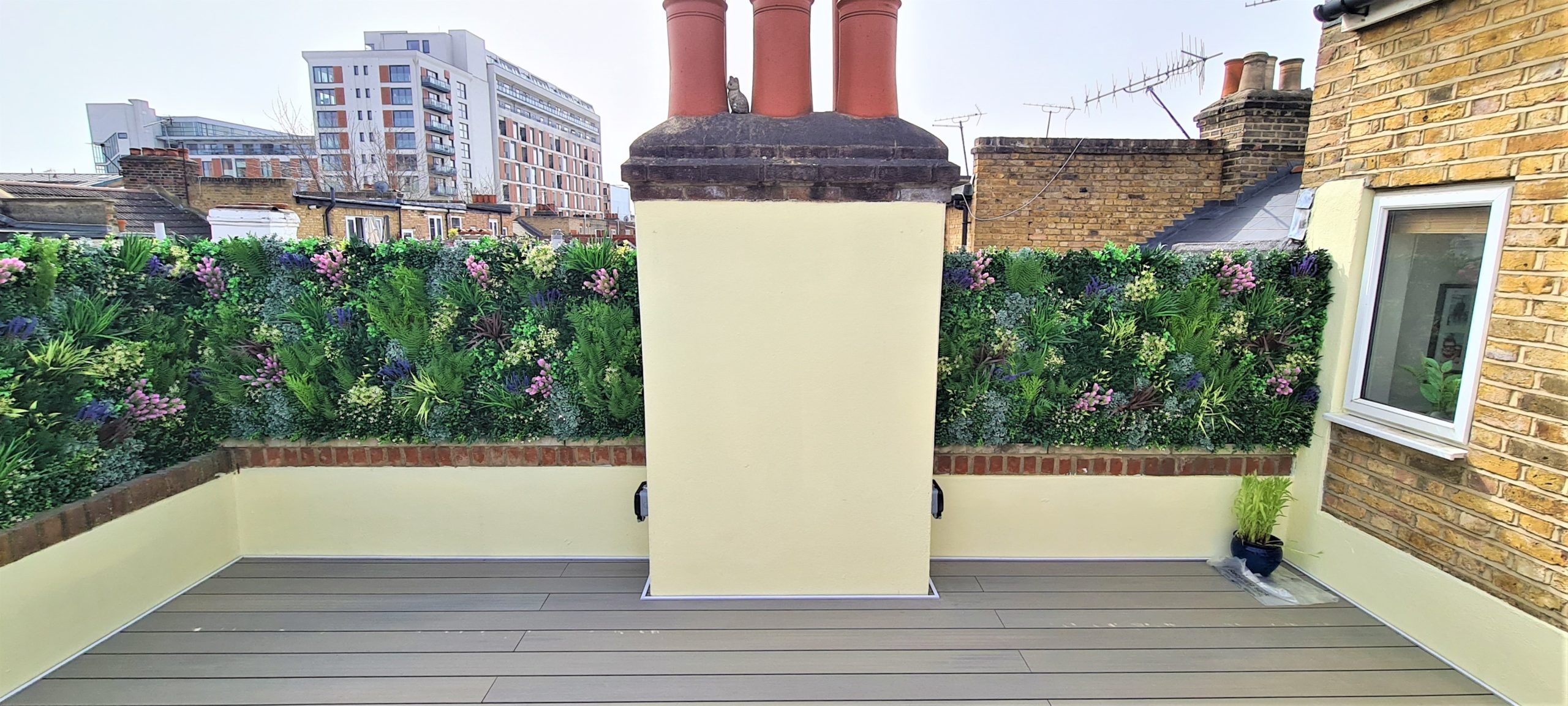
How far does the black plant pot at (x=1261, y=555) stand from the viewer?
2844 millimetres

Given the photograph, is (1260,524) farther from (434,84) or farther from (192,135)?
(192,135)

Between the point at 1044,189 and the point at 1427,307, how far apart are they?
193 inches

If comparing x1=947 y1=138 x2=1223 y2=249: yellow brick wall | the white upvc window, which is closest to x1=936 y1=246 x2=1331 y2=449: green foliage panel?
the white upvc window

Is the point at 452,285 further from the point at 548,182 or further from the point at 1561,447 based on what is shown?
the point at 548,182

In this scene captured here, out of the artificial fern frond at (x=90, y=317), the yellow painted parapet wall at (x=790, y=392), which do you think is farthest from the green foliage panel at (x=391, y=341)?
the yellow painted parapet wall at (x=790, y=392)

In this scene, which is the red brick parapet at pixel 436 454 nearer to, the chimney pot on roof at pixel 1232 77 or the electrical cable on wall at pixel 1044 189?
the electrical cable on wall at pixel 1044 189

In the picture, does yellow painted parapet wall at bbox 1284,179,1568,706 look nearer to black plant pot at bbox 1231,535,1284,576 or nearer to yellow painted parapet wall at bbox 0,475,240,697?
black plant pot at bbox 1231,535,1284,576

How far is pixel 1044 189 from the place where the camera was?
7090 millimetres

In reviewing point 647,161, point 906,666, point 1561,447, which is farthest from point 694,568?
point 1561,447

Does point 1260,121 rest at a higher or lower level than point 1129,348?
higher

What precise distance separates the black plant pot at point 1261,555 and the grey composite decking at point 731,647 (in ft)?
0.63

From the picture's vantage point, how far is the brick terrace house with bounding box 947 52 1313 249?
6570 millimetres

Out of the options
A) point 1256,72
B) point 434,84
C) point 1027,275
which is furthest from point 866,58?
point 434,84

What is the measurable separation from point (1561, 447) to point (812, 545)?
2.48 m
